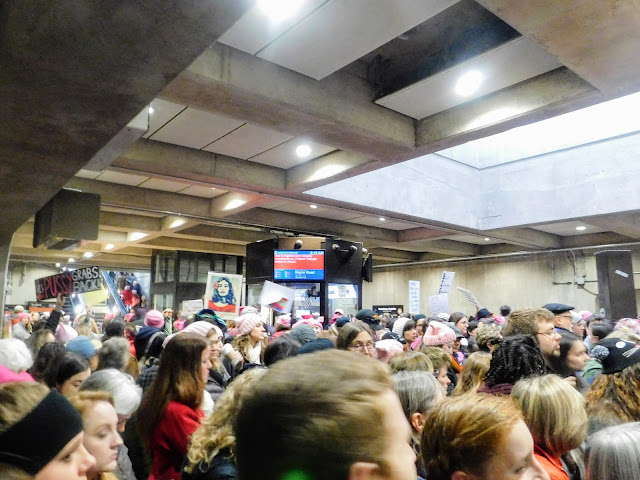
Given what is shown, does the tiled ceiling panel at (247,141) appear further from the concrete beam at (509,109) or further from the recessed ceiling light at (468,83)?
the recessed ceiling light at (468,83)

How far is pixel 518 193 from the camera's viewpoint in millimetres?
11836

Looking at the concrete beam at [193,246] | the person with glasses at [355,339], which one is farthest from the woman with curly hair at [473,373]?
the concrete beam at [193,246]

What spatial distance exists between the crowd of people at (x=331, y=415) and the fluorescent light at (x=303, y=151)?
372cm

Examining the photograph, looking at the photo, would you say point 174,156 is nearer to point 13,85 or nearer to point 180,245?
point 13,85

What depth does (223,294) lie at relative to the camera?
792cm

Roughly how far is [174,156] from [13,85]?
14.8 ft

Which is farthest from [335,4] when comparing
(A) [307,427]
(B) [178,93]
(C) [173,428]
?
(A) [307,427]

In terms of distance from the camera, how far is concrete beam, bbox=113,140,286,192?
6.80 metres

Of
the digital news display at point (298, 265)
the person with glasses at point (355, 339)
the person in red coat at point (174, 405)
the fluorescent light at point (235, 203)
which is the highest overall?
the fluorescent light at point (235, 203)

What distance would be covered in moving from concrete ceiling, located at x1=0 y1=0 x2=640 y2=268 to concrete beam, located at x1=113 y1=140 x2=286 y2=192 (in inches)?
0.8

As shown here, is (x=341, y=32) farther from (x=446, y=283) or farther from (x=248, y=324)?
(x=446, y=283)

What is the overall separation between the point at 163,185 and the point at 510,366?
27.0 feet

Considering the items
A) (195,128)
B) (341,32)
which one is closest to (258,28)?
(341,32)

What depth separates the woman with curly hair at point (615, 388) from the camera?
2570 millimetres
